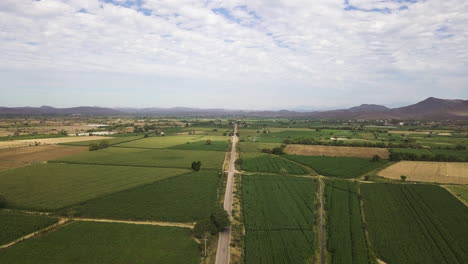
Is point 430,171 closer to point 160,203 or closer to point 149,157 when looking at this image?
point 160,203

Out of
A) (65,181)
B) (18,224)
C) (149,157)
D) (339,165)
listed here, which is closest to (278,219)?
(18,224)

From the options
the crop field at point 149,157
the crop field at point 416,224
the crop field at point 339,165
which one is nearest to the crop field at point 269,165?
the crop field at point 339,165

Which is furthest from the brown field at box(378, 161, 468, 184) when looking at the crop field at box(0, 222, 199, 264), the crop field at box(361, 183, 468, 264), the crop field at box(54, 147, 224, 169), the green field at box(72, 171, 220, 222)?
the crop field at box(0, 222, 199, 264)

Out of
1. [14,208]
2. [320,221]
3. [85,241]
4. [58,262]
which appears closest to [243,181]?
[320,221]

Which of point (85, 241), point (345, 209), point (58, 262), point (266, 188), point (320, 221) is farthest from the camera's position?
point (266, 188)

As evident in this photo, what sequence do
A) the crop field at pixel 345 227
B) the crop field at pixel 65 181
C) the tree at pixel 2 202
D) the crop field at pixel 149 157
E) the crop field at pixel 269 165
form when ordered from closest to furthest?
1. the crop field at pixel 345 227
2. the tree at pixel 2 202
3. the crop field at pixel 65 181
4. the crop field at pixel 269 165
5. the crop field at pixel 149 157

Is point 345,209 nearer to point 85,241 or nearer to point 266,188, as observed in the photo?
point 266,188

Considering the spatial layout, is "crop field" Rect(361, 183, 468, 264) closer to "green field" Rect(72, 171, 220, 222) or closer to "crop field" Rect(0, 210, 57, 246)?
"green field" Rect(72, 171, 220, 222)

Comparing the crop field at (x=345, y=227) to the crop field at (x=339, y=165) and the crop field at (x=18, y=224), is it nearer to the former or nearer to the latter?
the crop field at (x=339, y=165)
